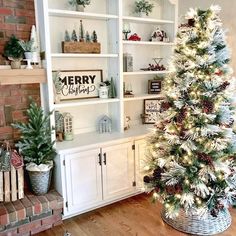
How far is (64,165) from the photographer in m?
2.50

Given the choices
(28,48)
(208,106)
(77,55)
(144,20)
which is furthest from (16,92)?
(208,106)

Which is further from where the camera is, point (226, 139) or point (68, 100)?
point (68, 100)

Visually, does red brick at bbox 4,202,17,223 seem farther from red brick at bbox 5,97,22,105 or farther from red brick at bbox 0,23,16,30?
red brick at bbox 0,23,16,30

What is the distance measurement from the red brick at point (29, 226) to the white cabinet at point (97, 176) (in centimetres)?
27

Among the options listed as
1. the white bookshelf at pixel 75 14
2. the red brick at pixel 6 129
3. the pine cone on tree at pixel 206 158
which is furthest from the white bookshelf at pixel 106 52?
the pine cone on tree at pixel 206 158

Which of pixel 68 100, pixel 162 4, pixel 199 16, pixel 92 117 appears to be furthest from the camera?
pixel 162 4

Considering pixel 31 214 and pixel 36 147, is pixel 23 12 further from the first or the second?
pixel 31 214

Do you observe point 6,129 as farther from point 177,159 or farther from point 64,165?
point 177,159

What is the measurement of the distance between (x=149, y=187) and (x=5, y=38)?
6.29 feet

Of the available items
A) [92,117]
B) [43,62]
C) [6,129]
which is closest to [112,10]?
[43,62]

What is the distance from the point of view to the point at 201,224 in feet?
7.74

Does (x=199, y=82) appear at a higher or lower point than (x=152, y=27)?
lower

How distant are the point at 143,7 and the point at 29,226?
2630 millimetres

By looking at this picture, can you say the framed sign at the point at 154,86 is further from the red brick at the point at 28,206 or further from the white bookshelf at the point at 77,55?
the red brick at the point at 28,206
